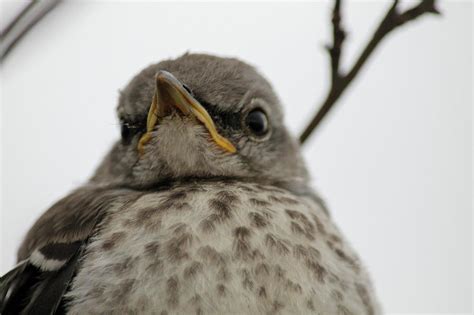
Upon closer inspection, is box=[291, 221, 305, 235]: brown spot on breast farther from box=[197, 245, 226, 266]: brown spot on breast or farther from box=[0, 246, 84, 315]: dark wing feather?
box=[0, 246, 84, 315]: dark wing feather

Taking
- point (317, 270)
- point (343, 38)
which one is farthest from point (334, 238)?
point (343, 38)

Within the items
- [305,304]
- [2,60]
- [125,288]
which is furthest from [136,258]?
[2,60]

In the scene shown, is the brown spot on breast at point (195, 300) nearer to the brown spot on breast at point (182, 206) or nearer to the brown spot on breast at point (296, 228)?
the brown spot on breast at point (182, 206)

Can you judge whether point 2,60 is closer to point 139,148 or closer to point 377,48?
point 139,148

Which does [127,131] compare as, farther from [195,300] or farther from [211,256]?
[195,300]

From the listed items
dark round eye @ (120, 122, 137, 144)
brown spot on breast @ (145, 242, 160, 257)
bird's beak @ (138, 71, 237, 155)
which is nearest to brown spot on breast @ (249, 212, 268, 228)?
brown spot on breast @ (145, 242, 160, 257)

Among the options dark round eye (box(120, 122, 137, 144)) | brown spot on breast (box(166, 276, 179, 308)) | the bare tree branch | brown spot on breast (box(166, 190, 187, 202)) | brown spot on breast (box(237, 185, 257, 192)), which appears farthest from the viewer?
dark round eye (box(120, 122, 137, 144))
